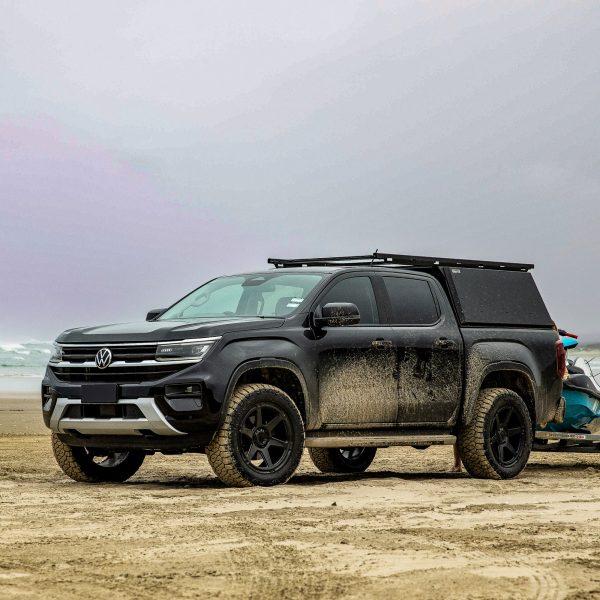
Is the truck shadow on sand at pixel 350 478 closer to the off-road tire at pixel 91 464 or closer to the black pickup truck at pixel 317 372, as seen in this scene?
the off-road tire at pixel 91 464

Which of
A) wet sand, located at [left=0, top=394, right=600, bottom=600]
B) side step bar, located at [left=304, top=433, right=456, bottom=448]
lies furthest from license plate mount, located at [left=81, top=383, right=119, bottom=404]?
side step bar, located at [left=304, top=433, right=456, bottom=448]

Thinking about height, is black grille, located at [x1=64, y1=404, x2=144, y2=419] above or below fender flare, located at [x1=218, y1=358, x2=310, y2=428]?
below

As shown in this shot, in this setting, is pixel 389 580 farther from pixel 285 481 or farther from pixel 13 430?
pixel 13 430

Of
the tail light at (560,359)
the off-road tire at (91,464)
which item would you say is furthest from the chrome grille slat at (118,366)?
the tail light at (560,359)

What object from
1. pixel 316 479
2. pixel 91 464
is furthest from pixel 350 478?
pixel 91 464

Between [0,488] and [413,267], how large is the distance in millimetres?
4490

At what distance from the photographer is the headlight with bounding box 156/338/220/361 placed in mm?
10711

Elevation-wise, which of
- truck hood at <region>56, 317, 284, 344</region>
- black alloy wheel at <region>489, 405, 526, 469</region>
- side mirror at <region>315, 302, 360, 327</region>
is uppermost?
side mirror at <region>315, 302, 360, 327</region>

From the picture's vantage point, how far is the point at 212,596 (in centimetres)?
608

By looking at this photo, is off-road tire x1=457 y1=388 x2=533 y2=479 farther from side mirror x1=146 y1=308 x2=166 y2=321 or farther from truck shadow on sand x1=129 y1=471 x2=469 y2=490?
side mirror x1=146 y1=308 x2=166 y2=321

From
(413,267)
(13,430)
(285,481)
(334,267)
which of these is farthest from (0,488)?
(13,430)

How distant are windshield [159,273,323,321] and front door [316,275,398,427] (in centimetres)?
28

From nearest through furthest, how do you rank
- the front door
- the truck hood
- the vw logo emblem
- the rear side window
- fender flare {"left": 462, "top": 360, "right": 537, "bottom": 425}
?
the truck hood
the vw logo emblem
the front door
the rear side window
fender flare {"left": 462, "top": 360, "right": 537, "bottom": 425}

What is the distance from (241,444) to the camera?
10.8 metres
